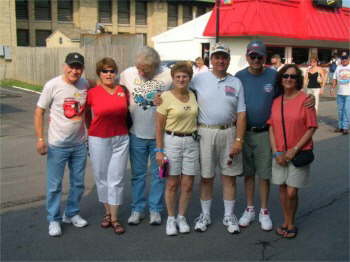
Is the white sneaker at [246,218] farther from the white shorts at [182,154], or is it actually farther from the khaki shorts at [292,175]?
the white shorts at [182,154]

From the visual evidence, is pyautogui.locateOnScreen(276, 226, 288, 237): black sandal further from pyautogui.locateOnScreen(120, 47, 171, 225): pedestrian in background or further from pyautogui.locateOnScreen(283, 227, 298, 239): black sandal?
pyautogui.locateOnScreen(120, 47, 171, 225): pedestrian in background

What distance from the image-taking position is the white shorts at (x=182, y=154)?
427cm

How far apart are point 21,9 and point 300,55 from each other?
23.5 metres

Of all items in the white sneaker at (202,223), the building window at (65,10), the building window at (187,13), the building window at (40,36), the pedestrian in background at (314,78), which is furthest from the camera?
the building window at (187,13)

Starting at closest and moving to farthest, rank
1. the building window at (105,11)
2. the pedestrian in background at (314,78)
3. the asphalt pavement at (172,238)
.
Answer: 1. the asphalt pavement at (172,238)
2. the pedestrian in background at (314,78)
3. the building window at (105,11)

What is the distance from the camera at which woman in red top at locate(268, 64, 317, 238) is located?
162 inches

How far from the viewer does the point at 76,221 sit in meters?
4.61

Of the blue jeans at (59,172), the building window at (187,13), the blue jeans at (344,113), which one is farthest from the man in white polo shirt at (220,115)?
the building window at (187,13)

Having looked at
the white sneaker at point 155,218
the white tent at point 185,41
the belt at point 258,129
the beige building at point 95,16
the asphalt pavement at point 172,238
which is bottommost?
the asphalt pavement at point 172,238

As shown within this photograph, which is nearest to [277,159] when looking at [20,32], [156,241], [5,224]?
[156,241]

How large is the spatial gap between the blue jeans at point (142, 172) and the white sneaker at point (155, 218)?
0.14 ft

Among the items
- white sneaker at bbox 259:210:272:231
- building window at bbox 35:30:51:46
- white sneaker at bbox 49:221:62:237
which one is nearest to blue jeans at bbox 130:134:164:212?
white sneaker at bbox 49:221:62:237

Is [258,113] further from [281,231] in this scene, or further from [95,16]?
[95,16]

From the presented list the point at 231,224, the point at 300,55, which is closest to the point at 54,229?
the point at 231,224
